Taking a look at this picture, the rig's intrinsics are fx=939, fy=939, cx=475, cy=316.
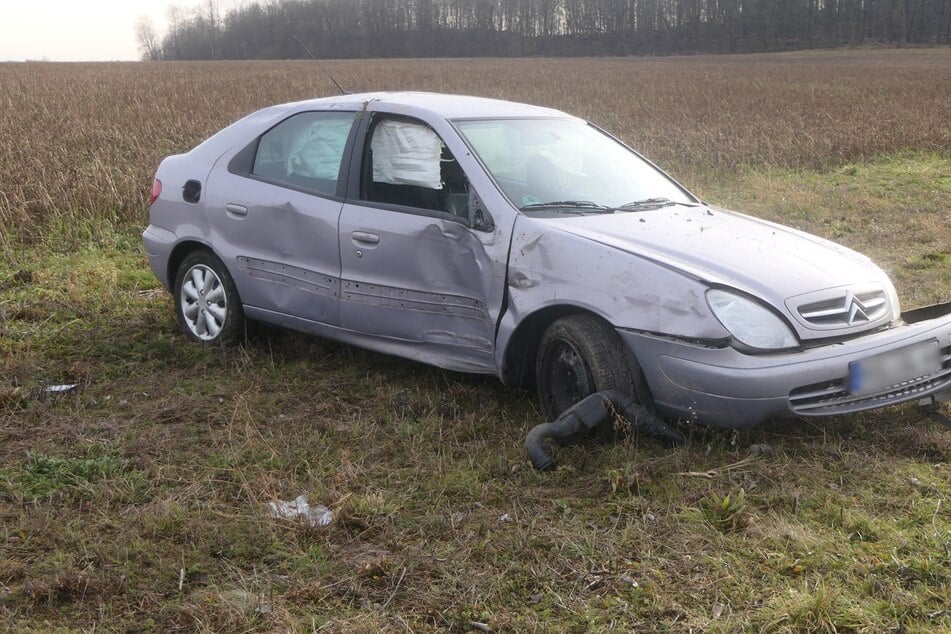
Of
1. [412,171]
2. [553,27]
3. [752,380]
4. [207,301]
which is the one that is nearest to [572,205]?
[412,171]

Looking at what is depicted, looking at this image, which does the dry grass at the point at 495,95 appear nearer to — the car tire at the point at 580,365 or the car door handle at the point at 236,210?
the car door handle at the point at 236,210

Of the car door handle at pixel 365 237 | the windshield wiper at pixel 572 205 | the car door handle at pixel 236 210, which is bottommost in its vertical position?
the car door handle at pixel 365 237

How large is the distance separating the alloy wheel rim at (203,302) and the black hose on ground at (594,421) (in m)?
2.48

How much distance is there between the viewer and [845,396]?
3852mm

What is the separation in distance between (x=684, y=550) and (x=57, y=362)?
3991 mm

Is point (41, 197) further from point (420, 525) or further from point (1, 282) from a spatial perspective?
point (420, 525)

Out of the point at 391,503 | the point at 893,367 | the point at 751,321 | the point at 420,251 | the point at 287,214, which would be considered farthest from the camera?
the point at 287,214

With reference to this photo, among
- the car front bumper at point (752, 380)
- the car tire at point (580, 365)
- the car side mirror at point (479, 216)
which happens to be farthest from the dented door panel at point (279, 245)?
the car front bumper at point (752, 380)

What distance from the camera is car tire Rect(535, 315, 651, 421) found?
13.0 feet

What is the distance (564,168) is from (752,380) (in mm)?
1682

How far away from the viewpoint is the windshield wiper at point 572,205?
14.7 feet

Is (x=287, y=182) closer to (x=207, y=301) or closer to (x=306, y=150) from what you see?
(x=306, y=150)

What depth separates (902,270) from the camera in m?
7.72

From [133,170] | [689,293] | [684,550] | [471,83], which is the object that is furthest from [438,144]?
[471,83]
